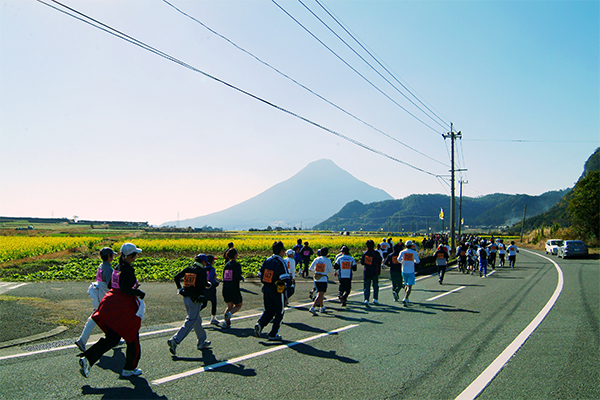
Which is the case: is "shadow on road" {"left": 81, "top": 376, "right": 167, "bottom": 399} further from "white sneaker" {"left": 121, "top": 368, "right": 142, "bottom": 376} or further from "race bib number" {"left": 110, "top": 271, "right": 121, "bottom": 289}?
"race bib number" {"left": 110, "top": 271, "right": 121, "bottom": 289}

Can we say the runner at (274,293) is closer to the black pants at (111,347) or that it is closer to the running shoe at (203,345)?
the running shoe at (203,345)

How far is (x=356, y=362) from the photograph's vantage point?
233 inches

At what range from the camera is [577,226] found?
4941cm

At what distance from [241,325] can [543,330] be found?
641 centimetres

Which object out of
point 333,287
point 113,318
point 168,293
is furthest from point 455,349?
point 168,293

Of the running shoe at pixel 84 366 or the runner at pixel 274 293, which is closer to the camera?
the running shoe at pixel 84 366

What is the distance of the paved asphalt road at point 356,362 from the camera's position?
15.8 ft

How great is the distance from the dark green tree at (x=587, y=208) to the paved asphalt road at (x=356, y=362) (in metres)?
46.4

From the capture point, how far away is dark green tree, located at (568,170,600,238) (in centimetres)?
4656

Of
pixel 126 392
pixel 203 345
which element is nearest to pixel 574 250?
pixel 203 345

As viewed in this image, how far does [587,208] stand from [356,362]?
54.3 meters

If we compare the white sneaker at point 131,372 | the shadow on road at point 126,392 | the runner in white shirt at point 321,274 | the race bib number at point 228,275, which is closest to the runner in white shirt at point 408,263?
the runner in white shirt at point 321,274

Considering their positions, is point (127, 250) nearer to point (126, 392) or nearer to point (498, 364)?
point (126, 392)

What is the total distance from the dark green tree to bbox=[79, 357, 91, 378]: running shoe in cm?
5589
